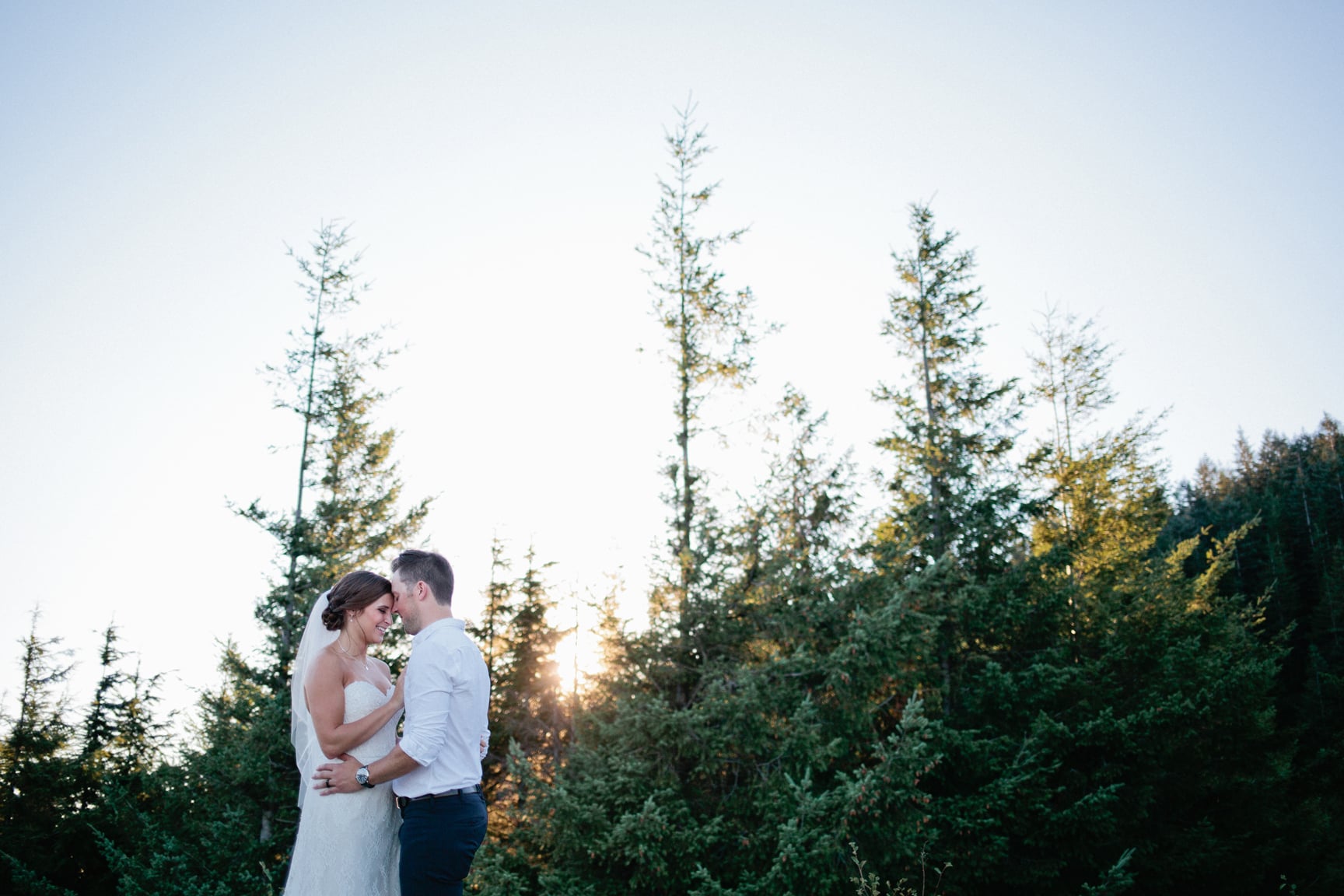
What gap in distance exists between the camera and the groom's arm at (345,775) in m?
3.41

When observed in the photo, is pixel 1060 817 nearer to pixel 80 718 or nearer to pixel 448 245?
pixel 448 245

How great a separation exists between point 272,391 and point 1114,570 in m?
17.5

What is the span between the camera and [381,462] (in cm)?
1770

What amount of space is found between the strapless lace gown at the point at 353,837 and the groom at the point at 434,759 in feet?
0.19

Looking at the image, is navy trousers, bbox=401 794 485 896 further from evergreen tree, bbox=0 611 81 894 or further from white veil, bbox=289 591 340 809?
evergreen tree, bbox=0 611 81 894

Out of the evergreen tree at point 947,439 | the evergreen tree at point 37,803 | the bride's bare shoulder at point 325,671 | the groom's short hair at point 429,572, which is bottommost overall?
the evergreen tree at point 37,803

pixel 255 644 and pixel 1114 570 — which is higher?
pixel 1114 570

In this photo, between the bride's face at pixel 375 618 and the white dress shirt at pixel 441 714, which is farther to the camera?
the bride's face at pixel 375 618

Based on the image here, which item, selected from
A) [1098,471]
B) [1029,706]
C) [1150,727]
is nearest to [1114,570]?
[1098,471]

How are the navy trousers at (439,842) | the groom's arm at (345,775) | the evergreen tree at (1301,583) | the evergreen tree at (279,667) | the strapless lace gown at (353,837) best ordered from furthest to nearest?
the evergreen tree at (1301,583)
the evergreen tree at (279,667)
the strapless lace gown at (353,837)
the groom's arm at (345,775)
the navy trousers at (439,842)

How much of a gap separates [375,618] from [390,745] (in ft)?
1.84

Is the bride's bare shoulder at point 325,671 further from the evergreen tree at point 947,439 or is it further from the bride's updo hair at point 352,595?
the evergreen tree at point 947,439

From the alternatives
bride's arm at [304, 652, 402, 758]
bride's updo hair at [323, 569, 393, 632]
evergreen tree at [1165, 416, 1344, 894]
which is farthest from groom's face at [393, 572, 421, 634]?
evergreen tree at [1165, 416, 1344, 894]

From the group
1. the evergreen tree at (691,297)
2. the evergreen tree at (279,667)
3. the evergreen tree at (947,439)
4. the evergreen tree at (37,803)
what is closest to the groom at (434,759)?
the evergreen tree at (279,667)
